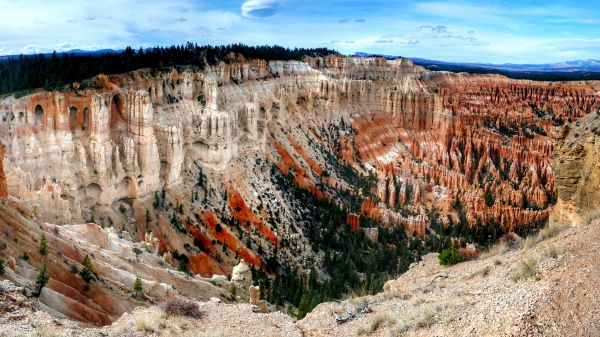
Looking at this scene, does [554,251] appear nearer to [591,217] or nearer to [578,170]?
[591,217]

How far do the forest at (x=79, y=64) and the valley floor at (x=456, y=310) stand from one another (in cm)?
2569

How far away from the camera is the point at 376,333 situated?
39.2 feet

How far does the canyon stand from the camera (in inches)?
790

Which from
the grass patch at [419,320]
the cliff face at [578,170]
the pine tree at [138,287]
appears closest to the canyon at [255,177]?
the cliff face at [578,170]

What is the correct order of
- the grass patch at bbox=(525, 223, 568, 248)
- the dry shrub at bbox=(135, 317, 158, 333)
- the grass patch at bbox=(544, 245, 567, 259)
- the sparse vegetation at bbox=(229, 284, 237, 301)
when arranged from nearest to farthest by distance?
the grass patch at bbox=(544, 245, 567, 259) → the dry shrub at bbox=(135, 317, 158, 333) → the grass patch at bbox=(525, 223, 568, 248) → the sparse vegetation at bbox=(229, 284, 237, 301)

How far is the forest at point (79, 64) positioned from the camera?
119 ft

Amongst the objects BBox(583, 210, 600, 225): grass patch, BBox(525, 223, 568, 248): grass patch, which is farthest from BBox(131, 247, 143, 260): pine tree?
BBox(583, 210, 600, 225): grass patch

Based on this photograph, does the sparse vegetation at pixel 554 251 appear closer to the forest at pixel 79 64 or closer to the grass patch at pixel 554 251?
the grass patch at pixel 554 251

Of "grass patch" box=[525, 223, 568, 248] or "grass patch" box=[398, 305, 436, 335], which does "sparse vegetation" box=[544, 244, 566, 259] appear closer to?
"grass patch" box=[525, 223, 568, 248]

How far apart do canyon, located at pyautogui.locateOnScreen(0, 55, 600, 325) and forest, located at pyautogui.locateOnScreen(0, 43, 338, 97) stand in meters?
1.33

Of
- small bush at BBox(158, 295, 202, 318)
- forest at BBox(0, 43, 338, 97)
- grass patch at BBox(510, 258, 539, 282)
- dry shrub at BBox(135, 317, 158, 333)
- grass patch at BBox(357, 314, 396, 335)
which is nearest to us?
grass patch at BBox(510, 258, 539, 282)

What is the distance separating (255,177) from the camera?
4831cm

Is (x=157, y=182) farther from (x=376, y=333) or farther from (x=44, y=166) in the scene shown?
(x=376, y=333)

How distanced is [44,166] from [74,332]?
23.8 metres
